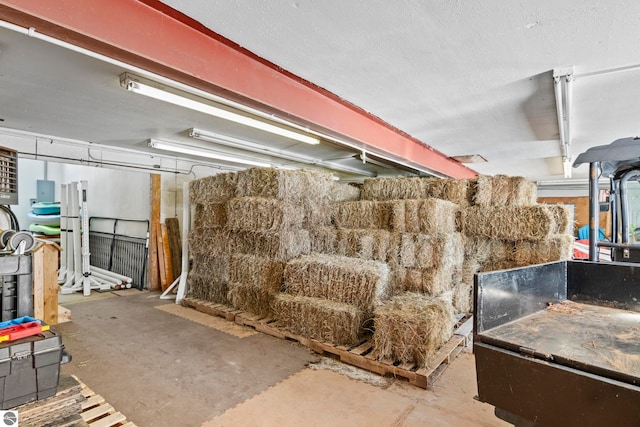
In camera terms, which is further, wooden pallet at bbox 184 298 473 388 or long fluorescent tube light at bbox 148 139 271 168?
long fluorescent tube light at bbox 148 139 271 168

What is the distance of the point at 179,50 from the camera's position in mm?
2152

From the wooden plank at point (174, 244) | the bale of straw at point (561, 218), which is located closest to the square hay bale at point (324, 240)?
the bale of straw at point (561, 218)

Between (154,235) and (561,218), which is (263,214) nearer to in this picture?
(154,235)

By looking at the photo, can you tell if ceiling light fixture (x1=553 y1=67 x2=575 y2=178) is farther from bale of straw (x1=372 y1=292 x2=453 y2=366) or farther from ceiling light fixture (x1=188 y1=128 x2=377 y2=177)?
ceiling light fixture (x1=188 y1=128 x2=377 y2=177)

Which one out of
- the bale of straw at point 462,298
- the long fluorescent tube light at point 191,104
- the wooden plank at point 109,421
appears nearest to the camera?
the wooden plank at point 109,421

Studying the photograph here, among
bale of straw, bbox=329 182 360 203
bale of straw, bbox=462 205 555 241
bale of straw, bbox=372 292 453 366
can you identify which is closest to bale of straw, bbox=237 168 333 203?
bale of straw, bbox=329 182 360 203

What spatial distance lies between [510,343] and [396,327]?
5.78 feet

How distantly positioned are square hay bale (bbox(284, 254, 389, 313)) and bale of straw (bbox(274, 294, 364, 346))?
4.0 inches

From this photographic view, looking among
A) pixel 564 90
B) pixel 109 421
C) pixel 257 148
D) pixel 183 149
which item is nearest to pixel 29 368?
pixel 109 421

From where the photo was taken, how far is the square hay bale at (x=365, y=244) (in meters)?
4.72

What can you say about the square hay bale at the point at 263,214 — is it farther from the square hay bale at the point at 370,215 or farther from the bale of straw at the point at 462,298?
the bale of straw at the point at 462,298

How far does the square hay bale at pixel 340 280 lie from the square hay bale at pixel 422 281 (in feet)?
1.52

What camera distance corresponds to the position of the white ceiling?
2.13 meters

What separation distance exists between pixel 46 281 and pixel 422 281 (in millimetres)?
5301
